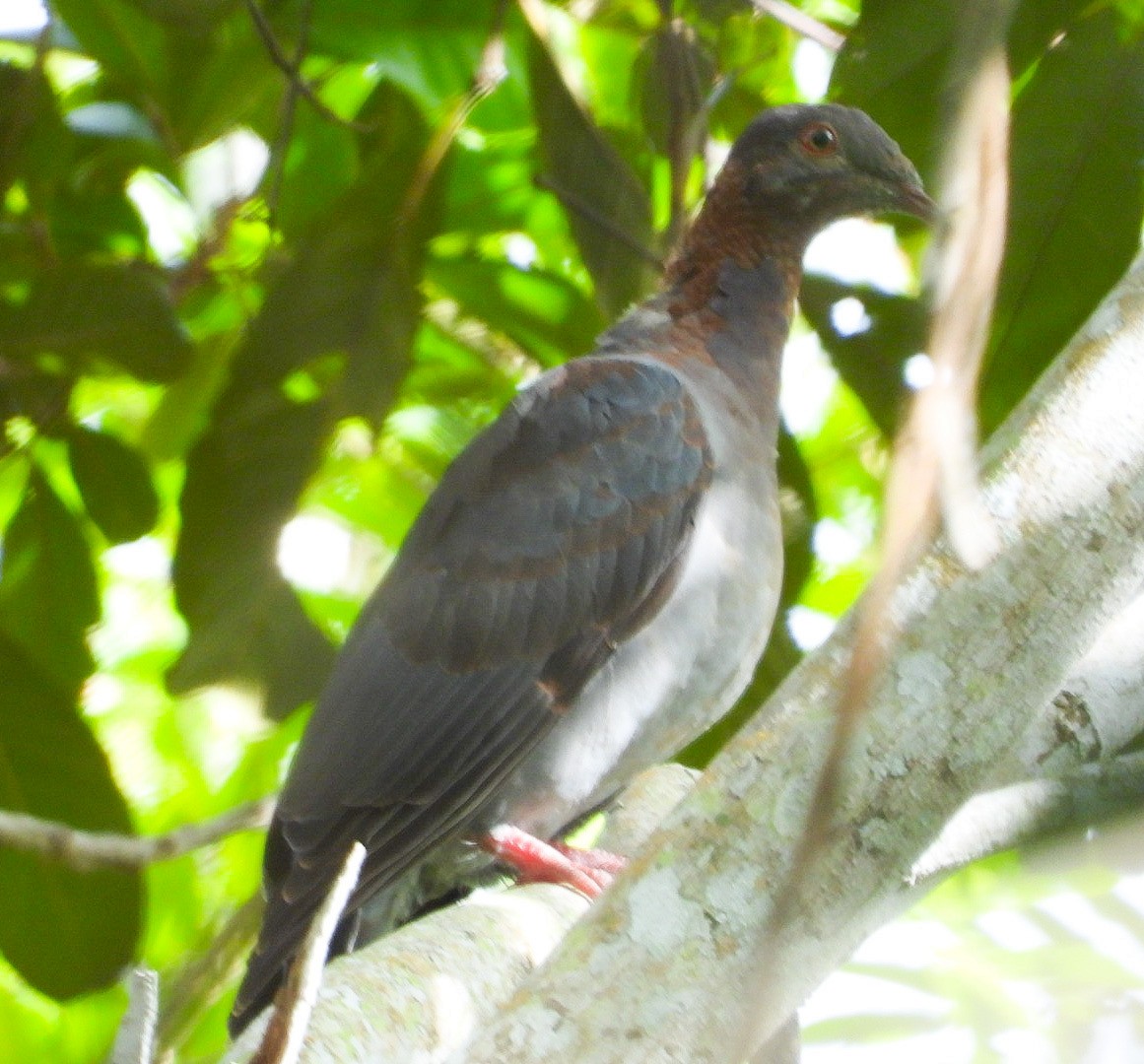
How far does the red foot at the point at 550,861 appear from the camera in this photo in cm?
253

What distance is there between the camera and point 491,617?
110 inches

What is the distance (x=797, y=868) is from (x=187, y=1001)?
2.52 m

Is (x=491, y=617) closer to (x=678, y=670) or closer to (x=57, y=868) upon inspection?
(x=678, y=670)

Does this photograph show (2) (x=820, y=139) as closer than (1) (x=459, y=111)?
A: Yes

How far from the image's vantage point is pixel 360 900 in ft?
8.29

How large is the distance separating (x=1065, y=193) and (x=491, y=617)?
1215mm

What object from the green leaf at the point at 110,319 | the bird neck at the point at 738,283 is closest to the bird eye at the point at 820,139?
the bird neck at the point at 738,283

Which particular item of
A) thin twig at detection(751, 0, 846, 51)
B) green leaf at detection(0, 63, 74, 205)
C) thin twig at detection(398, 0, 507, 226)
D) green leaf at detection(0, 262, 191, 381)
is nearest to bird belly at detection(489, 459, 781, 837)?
thin twig at detection(751, 0, 846, 51)

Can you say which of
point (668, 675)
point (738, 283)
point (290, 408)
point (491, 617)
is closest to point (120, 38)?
point (290, 408)

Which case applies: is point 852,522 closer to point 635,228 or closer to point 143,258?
point 635,228

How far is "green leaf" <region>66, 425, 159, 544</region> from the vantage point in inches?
134

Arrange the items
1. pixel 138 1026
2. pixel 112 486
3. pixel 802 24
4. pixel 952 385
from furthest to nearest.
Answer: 1. pixel 112 486
2. pixel 802 24
3. pixel 138 1026
4. pixel 952 385

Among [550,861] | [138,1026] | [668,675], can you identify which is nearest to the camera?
[138,1026]

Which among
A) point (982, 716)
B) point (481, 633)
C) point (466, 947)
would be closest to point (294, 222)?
point (481, 633)
